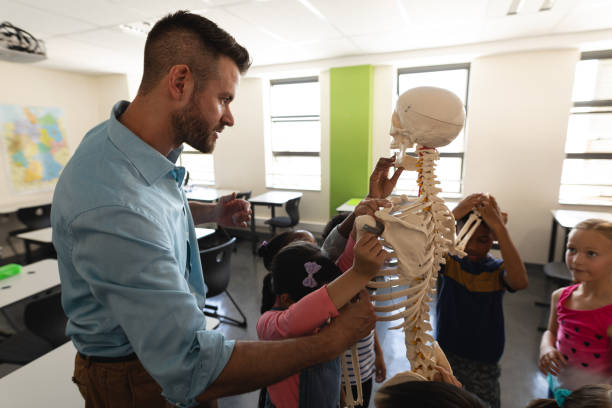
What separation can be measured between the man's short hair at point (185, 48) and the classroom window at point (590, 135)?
4819 mm

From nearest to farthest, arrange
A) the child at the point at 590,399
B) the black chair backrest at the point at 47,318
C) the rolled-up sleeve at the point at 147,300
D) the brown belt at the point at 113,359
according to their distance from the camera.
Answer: the child at the point at 590,399, the rolled-up sleeve at the point at 147,300, the brown belt at the point at 113,359, the black chair backrest at the point at 47,318

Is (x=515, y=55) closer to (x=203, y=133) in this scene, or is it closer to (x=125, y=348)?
(x=203, y=133)

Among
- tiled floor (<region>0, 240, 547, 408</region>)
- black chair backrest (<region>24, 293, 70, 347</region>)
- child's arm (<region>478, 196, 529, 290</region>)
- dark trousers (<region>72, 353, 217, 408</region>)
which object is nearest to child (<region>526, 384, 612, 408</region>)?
child's arm (<region>478, 196, 529, 290</region>)

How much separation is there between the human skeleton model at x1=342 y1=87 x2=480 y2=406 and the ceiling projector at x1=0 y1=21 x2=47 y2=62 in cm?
268

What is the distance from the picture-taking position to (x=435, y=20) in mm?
3465

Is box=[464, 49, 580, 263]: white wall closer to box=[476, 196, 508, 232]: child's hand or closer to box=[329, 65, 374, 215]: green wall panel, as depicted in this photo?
box=[329, 65, 374, 215]: green wall panel

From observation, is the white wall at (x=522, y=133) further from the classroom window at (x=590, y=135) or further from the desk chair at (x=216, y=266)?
the desk chair at (x=216, y=266)

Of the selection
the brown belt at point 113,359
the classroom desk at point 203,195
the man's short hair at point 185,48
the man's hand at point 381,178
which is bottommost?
the classroom desk at point 203,195

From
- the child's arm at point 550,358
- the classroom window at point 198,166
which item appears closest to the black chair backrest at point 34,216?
the classroom window at point 198,166

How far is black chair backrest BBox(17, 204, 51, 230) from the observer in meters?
4.36

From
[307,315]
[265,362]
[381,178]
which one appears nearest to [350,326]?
[307,315]

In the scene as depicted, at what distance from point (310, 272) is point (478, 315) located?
3.50 feet

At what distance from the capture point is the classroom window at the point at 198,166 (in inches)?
267

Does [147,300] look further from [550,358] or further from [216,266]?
[216,266]
